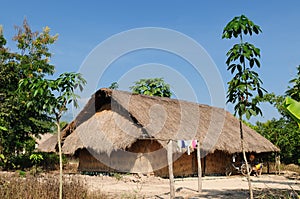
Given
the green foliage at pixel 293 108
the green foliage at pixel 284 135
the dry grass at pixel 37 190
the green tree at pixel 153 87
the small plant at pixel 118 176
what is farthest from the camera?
the green tree at pixel 153 87

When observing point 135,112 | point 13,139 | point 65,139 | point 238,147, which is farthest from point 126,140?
point 13,139

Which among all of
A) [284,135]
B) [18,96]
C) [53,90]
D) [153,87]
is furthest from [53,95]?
[153,87]

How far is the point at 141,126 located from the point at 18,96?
289 inches

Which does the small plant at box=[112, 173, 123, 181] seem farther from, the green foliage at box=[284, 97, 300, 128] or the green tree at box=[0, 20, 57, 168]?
the green foliage at box=[284, 97, 300, 128]

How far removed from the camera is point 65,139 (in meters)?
17.2

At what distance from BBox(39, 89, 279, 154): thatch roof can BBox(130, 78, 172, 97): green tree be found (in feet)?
32.8

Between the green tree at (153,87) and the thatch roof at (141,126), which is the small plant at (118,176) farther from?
the green tree at (153,87)

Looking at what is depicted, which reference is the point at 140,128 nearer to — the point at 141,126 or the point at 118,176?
the point at 141,126

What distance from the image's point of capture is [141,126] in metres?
14.4

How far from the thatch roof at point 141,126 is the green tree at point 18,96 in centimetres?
234

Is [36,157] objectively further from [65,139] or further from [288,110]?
[288,110]

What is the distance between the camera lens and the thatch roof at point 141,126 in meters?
14.5

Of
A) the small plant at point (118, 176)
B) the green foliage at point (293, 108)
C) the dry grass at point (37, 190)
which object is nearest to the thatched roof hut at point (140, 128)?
the small plant at point (118, 176)

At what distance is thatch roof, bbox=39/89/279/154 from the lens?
1445cm
